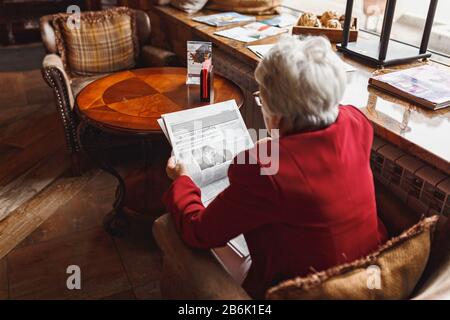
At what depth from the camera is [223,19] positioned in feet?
8.74

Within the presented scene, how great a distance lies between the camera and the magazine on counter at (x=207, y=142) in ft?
4.39

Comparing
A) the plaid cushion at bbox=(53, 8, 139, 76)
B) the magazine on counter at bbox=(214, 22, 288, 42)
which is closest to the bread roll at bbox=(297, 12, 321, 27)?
the magazine on counter at bbox=(214, 22, 288, 42)

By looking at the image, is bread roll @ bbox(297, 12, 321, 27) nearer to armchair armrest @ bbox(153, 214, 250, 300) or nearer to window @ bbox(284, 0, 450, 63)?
window @ bbox(284, 0, 450, 63)

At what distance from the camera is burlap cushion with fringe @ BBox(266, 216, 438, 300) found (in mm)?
775

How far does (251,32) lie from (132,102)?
0.92m

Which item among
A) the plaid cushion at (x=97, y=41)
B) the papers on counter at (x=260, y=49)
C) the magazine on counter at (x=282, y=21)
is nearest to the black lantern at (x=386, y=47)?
the papers on counter at (x=260, y=49)

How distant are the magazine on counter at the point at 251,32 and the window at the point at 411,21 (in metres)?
0.47

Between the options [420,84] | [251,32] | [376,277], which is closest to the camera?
[376,277]

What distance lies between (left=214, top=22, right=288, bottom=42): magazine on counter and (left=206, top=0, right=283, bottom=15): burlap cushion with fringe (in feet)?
0.80

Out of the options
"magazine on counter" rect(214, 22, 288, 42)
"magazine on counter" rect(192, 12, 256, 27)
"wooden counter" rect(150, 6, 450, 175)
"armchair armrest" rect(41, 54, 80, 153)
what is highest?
"magazine on counter" rect(192, 12, 256, 27)

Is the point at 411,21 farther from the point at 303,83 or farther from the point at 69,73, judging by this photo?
the point at 69,73

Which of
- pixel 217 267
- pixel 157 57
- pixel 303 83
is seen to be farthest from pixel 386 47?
pixel 157 57
